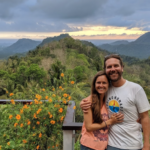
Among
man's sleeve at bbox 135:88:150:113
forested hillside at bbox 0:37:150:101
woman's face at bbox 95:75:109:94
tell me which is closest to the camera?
man's sleeve at bbox 135:88:150:113

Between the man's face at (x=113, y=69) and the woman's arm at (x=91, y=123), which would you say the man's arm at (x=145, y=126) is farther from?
the man's face at (x=113, y=69)

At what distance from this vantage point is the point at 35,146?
1.85m

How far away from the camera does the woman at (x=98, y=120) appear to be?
1345 millimetres

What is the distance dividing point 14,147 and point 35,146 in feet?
0.70

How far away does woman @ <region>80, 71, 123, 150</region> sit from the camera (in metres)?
1.34

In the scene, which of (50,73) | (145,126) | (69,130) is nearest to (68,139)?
(69,130)

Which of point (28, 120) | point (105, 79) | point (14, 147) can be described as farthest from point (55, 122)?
point (105, 79)

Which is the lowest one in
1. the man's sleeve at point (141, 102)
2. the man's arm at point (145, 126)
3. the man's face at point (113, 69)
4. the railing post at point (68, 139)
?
the railing post at point (68, 139)

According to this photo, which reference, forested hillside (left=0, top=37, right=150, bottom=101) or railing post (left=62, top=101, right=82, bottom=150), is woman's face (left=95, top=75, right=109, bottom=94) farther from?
forested hillside (left=0, top=37, right=150, bottom=101)

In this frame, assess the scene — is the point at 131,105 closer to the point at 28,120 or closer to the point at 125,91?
the point at 125,91

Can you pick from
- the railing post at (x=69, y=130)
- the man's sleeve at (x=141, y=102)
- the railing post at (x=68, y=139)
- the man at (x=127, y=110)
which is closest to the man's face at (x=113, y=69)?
the man at (x=127, y=110)

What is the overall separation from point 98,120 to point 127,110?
0.24 metres

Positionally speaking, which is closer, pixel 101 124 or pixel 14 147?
pixel 101 124

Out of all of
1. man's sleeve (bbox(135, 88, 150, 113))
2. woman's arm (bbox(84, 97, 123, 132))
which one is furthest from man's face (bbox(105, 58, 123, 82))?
woman's arm (bbox(84, 97, 123, 132))
